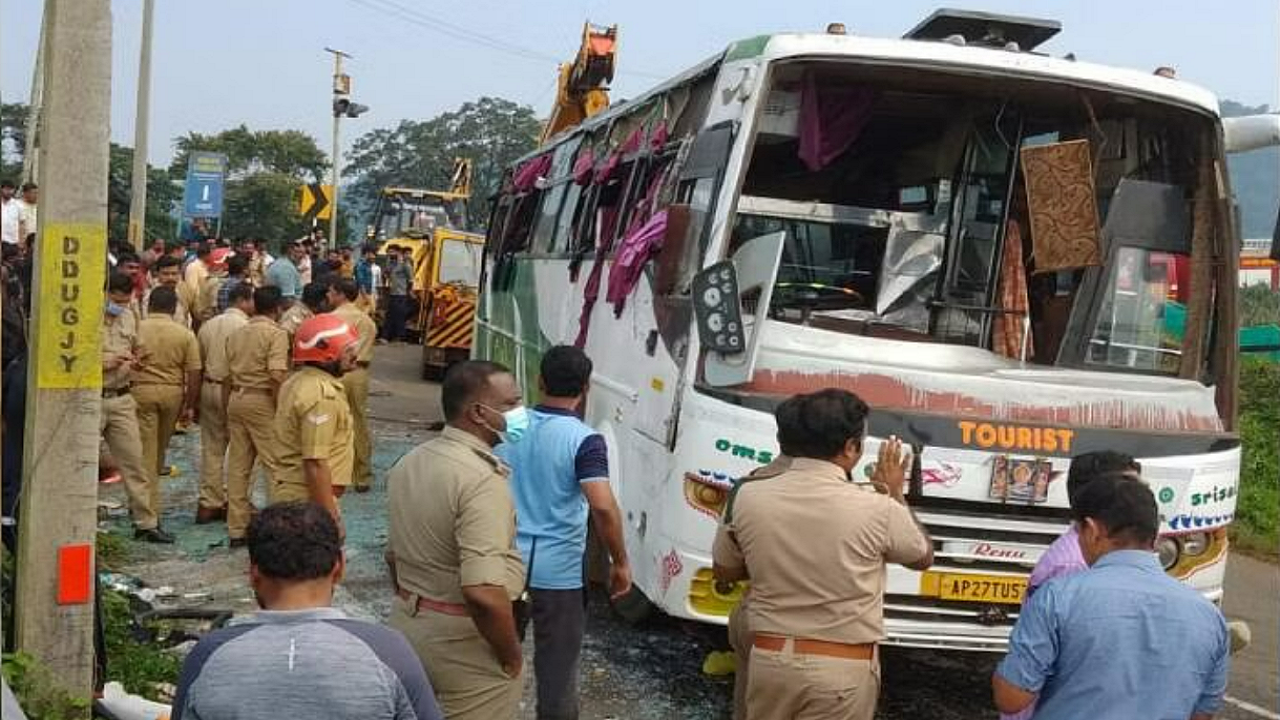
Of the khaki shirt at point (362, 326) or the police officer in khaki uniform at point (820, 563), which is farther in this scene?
the khaki shirt at point (362, 326)

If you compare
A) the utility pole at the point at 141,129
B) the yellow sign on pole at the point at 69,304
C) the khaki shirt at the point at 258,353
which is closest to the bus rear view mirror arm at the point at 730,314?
the yellow sign on pole at the point at 69,304

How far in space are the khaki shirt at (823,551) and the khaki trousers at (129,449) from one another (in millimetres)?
5662

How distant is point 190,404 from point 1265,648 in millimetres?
7169

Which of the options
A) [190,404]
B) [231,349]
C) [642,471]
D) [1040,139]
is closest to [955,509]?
[642,471]

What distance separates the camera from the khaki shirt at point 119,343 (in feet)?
26.9

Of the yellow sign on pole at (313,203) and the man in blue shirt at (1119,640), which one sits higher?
the yellow sign on pole at (313,203)

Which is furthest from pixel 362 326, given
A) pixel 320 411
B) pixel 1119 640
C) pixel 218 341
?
pixel 1119 640

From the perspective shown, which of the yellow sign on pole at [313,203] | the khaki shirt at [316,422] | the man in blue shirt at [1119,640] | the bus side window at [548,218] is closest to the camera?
the man in blue shirt at [1119,640]

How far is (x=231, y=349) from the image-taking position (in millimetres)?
8180

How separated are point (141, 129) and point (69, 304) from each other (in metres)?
16.4

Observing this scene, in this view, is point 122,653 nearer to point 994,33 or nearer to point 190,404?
point 190,404

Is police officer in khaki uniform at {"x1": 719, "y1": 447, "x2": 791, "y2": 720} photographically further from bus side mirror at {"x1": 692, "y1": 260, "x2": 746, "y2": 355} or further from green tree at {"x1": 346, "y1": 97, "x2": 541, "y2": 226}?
green tree at {"x1": 346, "y1": 97, "x2": 541, "y2": 226}

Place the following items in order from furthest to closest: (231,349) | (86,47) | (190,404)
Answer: (190,404)
(231,349)
(86,47)

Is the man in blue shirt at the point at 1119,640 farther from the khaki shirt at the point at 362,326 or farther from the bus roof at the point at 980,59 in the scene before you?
the khaki shirt at the point at 362,326
